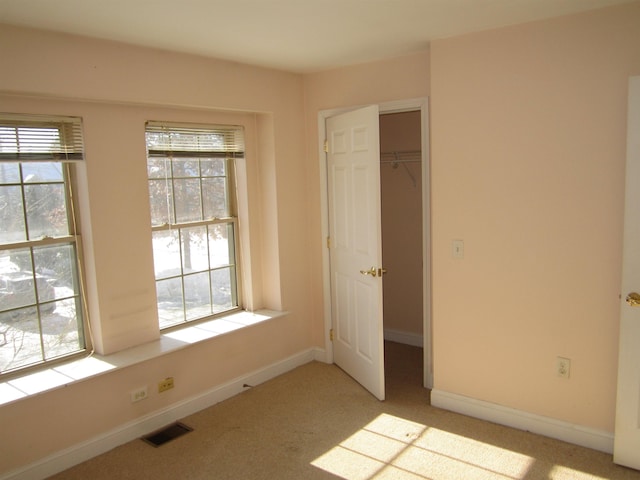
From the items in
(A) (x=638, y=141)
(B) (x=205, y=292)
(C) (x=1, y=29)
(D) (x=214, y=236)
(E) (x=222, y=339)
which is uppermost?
(C) (x=1, y=29)

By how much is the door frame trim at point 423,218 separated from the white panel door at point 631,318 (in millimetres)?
1276

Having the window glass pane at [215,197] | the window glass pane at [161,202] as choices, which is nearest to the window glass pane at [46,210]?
the window glass pane at [161,202]

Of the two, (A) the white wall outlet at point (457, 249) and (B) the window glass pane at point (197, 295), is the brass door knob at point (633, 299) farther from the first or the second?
(B) the window glass pane at point (197, 295)

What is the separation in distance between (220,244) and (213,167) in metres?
0.58

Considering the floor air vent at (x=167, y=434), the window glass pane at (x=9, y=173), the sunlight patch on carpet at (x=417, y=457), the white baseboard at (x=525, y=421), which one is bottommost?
the sunlight patch on carpet at (x=417, y=457)

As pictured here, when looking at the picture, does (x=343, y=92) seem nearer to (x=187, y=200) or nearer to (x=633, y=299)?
(x=187, y=200)

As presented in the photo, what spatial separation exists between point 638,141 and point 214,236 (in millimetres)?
2749

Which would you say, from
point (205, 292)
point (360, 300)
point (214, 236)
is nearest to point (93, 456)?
point (205, 292)

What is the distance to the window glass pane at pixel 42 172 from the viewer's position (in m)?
2.89

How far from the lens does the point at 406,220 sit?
4781 millimetres

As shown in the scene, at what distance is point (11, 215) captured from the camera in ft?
9.39

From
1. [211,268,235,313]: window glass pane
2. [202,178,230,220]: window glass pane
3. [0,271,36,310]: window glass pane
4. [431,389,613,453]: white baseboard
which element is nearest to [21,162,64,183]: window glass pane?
[0,271,36,310]: window glass pane

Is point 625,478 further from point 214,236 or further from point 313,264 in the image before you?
point 214,236

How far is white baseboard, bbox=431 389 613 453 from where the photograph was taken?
2943 mm
